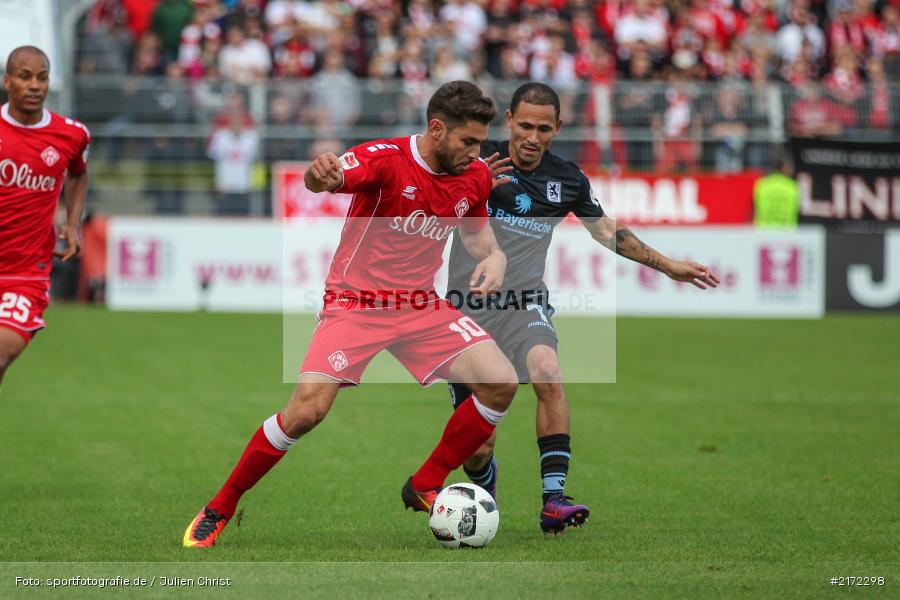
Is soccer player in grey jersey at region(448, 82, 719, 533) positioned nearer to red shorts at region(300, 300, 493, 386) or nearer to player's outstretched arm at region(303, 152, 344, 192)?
red shorts at region(300, 300, 493, 386)

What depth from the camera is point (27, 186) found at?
24.9 feet

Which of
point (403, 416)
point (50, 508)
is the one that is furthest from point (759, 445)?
point (50, 508)

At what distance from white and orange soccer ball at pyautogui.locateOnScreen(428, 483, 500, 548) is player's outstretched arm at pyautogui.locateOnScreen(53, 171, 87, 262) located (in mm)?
2942

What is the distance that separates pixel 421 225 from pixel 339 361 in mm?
792

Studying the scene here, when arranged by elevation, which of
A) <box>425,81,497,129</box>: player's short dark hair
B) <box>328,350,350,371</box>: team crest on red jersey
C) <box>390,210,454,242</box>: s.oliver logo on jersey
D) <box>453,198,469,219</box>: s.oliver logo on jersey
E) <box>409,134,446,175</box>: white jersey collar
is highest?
<box>425,81,497,129</box>: player's short dark hair

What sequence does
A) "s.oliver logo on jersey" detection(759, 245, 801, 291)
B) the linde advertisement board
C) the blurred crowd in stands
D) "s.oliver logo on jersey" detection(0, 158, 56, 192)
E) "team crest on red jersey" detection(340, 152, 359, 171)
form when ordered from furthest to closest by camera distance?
1. the blurred crowd in stands
2. "s.oliver logo on jersey" detection(759, 245, 801, 291)
3. the linde advertisement board
4. "s.oliver logo on jersey" detection(0, 158, 56, 192)
5. "team crest on red jersey" detection(340, 152, 359, 171)

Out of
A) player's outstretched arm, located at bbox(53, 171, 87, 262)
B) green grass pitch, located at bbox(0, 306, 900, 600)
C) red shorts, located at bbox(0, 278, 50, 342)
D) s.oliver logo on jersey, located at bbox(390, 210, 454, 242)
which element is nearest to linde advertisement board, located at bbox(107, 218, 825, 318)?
green grass pitch, located at bbox(0, 306, 900, 600)

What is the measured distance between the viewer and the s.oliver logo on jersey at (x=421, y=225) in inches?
255

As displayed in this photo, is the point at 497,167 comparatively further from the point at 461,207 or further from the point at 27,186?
the point at 27,186

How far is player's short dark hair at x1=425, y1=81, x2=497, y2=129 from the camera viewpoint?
619 centimetres

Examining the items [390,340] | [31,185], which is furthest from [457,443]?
[31,185]

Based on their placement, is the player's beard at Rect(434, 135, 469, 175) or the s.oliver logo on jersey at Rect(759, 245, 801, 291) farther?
the s.oliver logo on jersey at Rect(759, 245, 801, 291)

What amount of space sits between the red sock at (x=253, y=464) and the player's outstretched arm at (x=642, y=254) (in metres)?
2.09

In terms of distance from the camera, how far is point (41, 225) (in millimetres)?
7688
